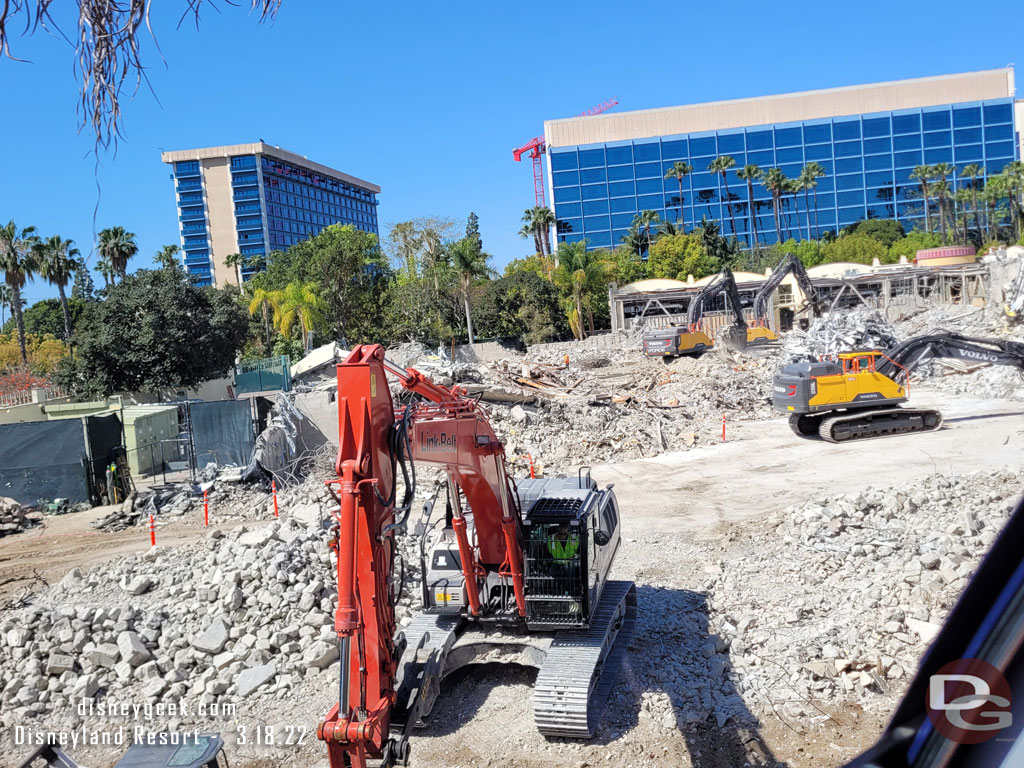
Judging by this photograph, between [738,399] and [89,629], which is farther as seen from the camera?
[738,399]

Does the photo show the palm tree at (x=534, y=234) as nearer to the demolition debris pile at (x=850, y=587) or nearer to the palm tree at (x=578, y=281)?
the palm tree at (x=578, y=281)

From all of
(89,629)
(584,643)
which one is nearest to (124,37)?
(584,643)

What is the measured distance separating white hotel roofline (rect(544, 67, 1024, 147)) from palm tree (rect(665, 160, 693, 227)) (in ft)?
18.3

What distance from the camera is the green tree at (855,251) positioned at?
6662 cm

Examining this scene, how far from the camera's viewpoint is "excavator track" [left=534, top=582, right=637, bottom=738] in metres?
7.87

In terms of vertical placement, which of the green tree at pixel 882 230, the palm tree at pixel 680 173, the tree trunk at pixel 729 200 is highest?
the palm tree at pixel 680 173

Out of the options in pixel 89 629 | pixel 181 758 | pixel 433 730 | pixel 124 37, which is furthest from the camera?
pixel 89 629

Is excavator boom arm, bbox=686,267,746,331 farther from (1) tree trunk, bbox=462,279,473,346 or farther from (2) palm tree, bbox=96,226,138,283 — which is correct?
(2) palm tree, bbox=96,226,138,283

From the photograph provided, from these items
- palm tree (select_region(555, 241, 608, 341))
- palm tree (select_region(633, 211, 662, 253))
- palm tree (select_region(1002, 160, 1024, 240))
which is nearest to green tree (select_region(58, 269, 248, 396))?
palm tree (select_region(555, 241, 608, 341))

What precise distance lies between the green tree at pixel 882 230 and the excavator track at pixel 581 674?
242 ft

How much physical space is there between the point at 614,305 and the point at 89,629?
44737 mm

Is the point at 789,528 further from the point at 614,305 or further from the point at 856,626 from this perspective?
the point at 614,305

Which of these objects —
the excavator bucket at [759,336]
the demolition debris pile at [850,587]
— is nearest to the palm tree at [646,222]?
the excavator bucket at [759,336]

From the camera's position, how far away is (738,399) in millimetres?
27078
